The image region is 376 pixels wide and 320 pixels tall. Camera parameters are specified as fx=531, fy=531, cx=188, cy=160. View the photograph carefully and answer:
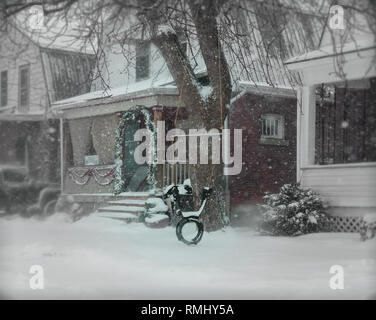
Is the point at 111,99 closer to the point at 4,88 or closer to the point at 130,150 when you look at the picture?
the point at 130,150

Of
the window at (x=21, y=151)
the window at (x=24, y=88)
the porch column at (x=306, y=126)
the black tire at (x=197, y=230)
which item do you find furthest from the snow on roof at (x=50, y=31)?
the porch column at (x=306, y=126)

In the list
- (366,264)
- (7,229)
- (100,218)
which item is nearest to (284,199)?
(366,264)

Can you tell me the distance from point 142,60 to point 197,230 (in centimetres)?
286

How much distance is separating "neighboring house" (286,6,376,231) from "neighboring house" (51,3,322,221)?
314mm

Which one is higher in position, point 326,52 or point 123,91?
point 326,52

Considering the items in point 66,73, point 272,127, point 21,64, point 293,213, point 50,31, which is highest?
point 50,31

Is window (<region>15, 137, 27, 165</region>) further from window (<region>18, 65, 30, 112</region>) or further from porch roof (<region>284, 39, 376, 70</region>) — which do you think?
porch roof (<region>284, 39, 376, 70</region>)

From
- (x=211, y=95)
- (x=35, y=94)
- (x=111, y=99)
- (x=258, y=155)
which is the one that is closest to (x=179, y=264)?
(x=258, y=155)

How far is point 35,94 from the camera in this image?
8633 mm

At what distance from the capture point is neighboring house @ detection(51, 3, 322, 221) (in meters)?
7.51

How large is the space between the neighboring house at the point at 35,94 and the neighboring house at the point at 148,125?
0.87ft

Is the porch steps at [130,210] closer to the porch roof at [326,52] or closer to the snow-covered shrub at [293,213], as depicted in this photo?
the snow-covered shrub at [293,213]

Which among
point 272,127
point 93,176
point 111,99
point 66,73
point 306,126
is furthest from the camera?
point 306,126
